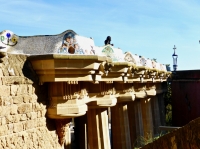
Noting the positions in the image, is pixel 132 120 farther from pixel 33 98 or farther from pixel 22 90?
pixel 22 90

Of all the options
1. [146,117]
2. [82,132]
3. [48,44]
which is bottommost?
[82,132]

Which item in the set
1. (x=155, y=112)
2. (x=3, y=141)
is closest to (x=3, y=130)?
(x=3, y=141)

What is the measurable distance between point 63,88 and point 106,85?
3.48 meters

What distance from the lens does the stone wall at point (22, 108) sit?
5449mm

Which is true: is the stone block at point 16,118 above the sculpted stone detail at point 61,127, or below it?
above

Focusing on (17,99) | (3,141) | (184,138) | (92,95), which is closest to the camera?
(184,138)

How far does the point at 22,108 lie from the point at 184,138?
11.6 feet

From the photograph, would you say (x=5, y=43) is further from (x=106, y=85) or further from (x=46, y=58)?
(x=106, y=85)

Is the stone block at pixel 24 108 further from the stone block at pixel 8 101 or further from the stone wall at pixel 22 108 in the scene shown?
the stone block at pixel 8 101

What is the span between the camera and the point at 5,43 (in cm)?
638

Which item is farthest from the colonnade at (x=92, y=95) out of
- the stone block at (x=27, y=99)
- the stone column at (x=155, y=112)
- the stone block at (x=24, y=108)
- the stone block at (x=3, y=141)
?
the stone column at (x=155, y=112)

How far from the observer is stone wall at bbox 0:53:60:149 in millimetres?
5449

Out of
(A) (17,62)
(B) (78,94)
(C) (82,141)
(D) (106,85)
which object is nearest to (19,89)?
(A) (17,62)

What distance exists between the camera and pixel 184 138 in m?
3.42
